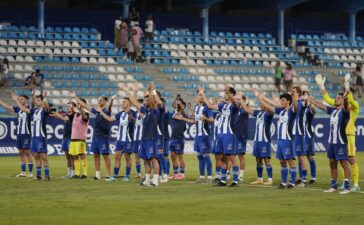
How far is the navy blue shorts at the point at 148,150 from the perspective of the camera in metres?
24.4

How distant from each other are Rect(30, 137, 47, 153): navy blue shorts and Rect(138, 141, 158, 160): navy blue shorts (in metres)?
3.81

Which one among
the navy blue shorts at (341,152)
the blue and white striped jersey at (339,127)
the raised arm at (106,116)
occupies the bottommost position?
the navy blue shorts at (341,152)

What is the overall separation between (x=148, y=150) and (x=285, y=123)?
10.6 feet

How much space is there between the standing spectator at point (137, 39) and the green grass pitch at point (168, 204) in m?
23.5

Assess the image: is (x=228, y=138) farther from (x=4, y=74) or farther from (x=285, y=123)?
(x=4, y=74)

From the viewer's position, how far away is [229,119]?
25.2m

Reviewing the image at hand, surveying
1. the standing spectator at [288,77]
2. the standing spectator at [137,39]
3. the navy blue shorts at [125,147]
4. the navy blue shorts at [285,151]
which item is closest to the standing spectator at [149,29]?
the standing spectator at [137,39]

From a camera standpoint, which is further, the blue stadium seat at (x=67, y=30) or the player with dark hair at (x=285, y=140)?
the blue stadium seat at (x=67, y=30)

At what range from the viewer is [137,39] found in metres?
50.1

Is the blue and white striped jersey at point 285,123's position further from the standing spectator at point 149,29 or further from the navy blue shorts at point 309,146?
the standing spectator at point 149,29

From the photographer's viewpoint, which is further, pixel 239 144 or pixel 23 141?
pixel 23 141

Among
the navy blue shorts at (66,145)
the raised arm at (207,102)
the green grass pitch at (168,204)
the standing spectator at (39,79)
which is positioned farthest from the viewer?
the standing spectator at (39,79)

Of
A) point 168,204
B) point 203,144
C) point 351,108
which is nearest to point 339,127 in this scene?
point 351,108

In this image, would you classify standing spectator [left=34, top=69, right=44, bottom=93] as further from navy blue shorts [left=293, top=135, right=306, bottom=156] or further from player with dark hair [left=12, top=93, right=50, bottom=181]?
navy blue shorts [left=293, top=135, right=306, bottom=156]
